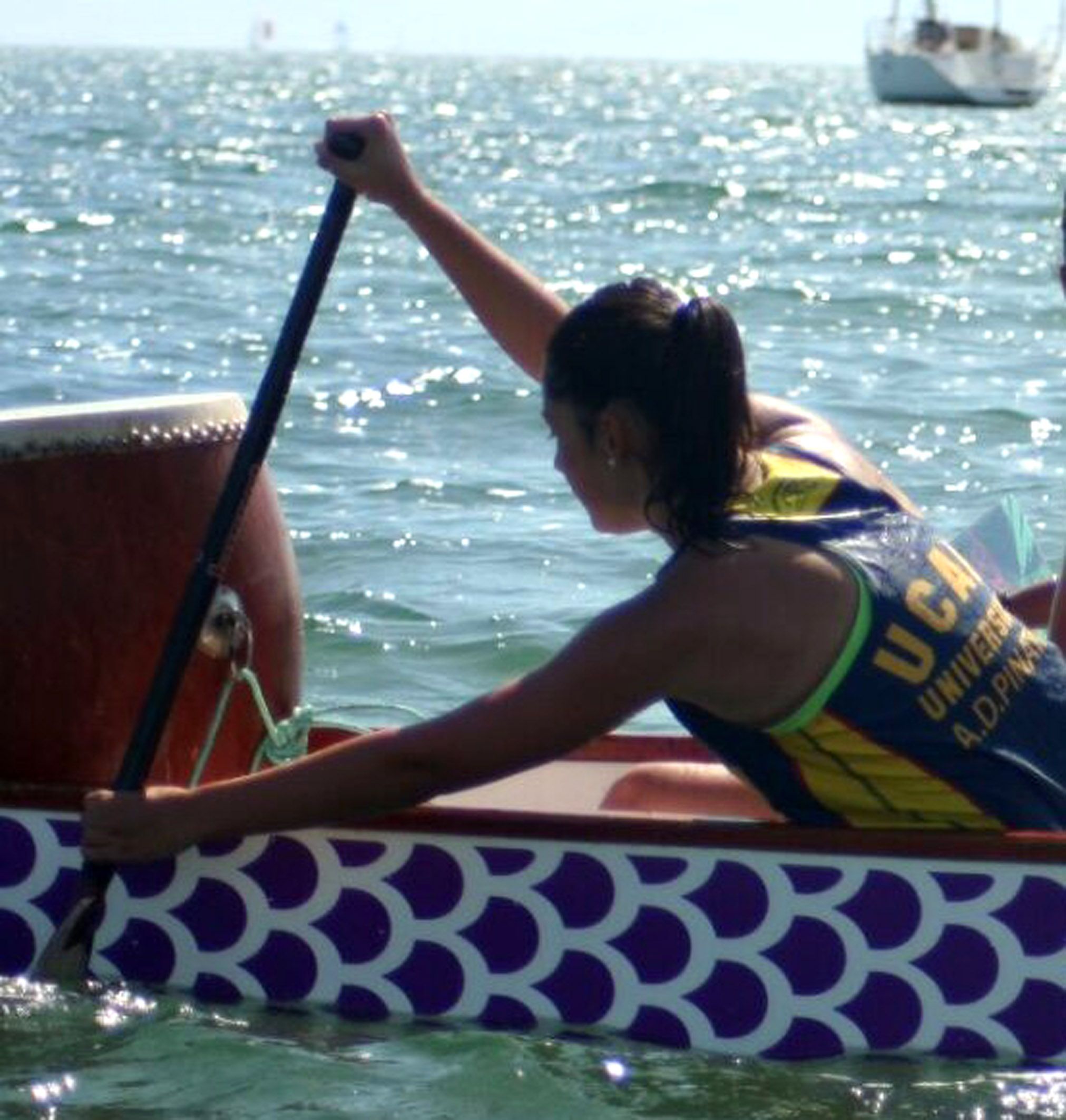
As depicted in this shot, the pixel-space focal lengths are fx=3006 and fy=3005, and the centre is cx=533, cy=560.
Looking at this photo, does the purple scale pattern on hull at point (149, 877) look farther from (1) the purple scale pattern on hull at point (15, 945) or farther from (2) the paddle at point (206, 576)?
(1) the purple scale pattern on hull at point (15, 945)

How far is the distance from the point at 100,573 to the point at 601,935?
87cm

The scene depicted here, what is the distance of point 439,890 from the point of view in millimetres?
3996

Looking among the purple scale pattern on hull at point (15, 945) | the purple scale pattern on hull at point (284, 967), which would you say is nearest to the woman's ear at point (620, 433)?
the purple scale pattern on hull at point (284, 967)

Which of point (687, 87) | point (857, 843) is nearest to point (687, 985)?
point (857, 843)

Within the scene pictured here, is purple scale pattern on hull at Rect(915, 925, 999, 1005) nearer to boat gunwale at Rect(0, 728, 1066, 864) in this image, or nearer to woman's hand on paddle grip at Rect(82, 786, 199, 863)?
boat gunwale at Rect(0, 728, 1066, 864)

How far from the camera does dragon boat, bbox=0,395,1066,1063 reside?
3848 mm

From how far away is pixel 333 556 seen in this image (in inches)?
316

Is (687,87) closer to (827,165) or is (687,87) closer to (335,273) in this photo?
(827,165)

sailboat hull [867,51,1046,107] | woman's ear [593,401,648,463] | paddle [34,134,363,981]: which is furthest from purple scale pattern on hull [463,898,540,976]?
sailboat hull [867,51,1046,107]

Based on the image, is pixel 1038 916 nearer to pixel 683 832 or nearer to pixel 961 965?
pixel 961 965

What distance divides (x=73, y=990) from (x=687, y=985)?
87 centimetres

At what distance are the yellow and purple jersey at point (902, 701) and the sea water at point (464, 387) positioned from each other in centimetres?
38

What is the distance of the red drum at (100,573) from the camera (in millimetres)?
4148

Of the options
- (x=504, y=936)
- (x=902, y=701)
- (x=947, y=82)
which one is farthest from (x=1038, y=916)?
(x=947, y=82)
